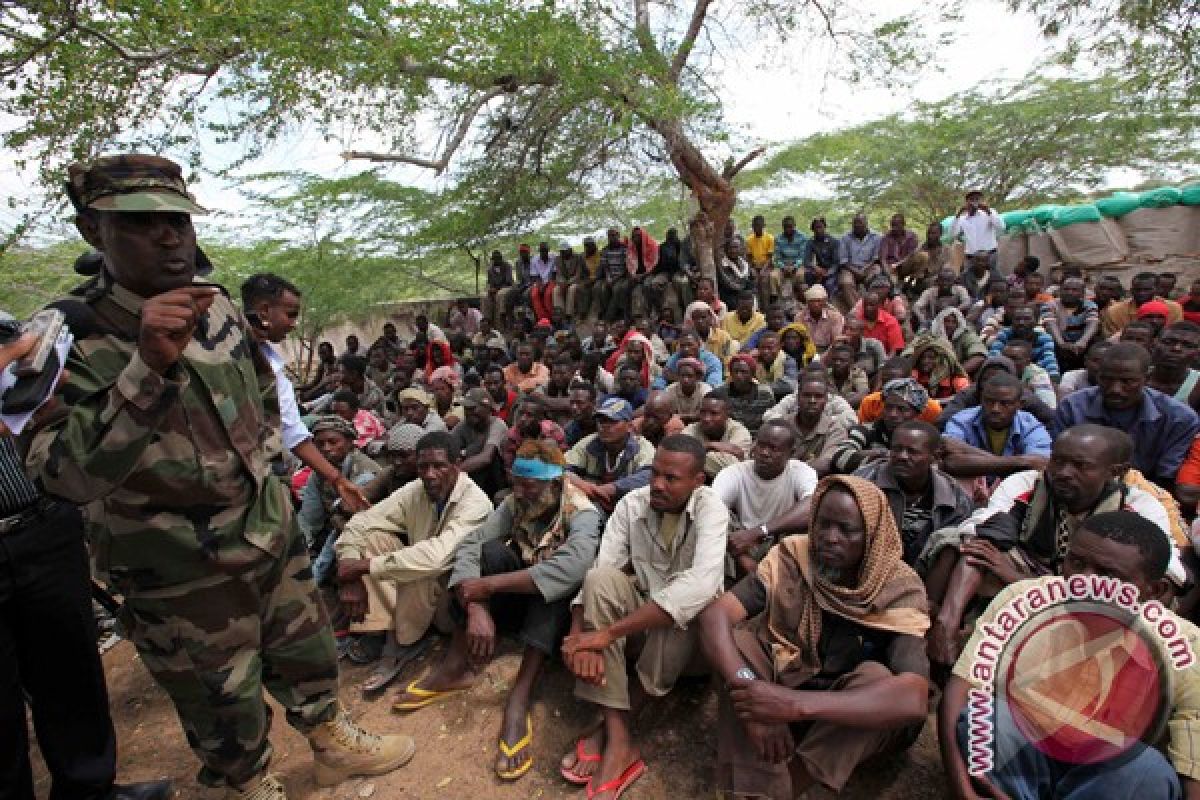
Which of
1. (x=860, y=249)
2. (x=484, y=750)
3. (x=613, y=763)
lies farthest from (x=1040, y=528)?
(x=860, y=249)

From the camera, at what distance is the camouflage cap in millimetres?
1673

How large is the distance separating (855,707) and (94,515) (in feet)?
8.08

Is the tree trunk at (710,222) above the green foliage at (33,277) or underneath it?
underneath

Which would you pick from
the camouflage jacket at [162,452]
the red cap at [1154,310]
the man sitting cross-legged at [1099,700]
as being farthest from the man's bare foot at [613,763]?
the red cap at [1154,310]

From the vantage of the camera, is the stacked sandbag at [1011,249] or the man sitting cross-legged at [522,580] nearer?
the man sitting cross-legged at [522,580]

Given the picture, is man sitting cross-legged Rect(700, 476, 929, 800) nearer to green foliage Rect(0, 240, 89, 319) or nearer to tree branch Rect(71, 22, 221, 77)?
tree branch Rect(71, 22, 221, 77)

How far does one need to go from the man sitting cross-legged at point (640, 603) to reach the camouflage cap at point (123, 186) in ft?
6.68

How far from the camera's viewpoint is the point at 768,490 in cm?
358

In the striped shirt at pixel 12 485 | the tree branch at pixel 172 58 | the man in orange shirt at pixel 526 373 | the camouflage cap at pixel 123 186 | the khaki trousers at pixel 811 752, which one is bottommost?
the khaki trousers at pixel 811 752

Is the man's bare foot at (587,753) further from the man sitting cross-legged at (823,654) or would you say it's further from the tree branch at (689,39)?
the tree branch at (689,39)

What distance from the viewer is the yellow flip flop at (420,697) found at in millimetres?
3158

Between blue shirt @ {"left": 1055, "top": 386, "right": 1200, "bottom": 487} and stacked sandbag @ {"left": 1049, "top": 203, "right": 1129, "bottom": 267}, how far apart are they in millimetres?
7168

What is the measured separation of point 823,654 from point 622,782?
981 mm

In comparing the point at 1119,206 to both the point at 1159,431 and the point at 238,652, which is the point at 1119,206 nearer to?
the point at 1159,431
